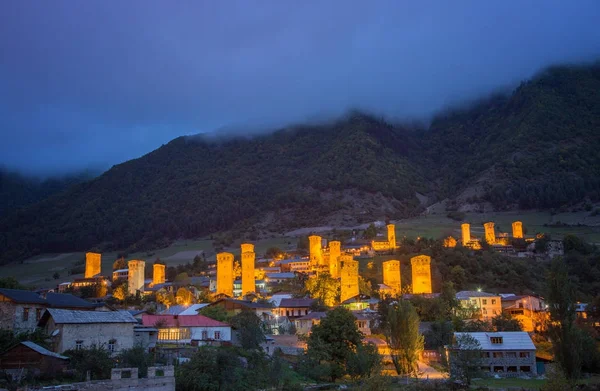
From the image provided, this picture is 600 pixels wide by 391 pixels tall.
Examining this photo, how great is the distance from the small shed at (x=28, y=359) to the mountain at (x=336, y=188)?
115 metres

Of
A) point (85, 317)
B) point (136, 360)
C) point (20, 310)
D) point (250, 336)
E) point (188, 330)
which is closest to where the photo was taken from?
point (136, 360)

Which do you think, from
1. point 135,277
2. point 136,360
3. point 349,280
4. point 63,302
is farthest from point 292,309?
point 136,360

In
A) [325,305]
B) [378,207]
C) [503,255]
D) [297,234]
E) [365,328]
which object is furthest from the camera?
[378,207]

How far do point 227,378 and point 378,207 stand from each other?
130 meters

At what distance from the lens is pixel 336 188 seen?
167 meters

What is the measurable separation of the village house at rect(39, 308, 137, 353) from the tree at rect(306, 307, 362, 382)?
1167 cm

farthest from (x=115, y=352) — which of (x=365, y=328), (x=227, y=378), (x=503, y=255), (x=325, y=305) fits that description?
(x=503, y=255)

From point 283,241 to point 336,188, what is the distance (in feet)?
149

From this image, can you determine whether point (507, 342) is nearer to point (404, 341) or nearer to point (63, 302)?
point (404, 341)

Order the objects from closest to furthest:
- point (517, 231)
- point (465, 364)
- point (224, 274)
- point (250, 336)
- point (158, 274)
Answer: point (465, 364) → point (250, 336) → point (224, 274) → point (158, 274) → point (517, 231)

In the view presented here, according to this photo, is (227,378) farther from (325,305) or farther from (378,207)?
(378,207)

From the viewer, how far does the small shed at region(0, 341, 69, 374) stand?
24219 mm

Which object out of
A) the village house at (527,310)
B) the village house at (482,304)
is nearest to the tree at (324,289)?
the village house at (482,304)

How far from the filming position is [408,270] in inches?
3179
